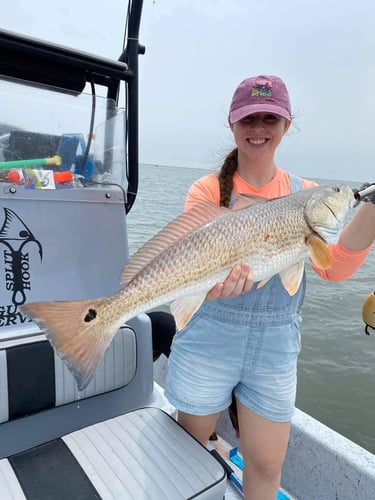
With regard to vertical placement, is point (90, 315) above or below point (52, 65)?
below

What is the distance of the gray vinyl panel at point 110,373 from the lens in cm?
210

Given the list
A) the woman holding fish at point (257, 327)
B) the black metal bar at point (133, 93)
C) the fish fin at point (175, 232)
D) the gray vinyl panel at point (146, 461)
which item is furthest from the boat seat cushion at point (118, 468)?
the black metal bar at point (133, 93)

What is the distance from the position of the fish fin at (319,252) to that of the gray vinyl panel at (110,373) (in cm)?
115

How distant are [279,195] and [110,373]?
1371mm

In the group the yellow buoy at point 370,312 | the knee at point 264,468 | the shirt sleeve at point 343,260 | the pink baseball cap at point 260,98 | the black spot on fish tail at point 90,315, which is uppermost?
the pink baseball cap at point 260,98

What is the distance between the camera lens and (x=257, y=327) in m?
1.80

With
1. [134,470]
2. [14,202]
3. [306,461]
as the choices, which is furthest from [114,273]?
[306,461]

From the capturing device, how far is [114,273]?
2455mm

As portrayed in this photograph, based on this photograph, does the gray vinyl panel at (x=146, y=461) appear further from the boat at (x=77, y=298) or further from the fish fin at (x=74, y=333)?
the fish fin at (x=74, y=333)

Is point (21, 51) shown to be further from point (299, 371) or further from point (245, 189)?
point (299, 371)

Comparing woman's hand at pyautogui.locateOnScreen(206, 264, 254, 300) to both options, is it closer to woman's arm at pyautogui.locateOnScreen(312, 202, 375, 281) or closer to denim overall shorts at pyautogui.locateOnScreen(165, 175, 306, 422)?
denim overall shorts at pyautogui.locateOnScreen(165, 175, 306, 422)

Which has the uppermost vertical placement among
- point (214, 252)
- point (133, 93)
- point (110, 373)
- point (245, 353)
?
point (133, 93)

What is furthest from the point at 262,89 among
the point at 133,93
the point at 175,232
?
the point at 133,93

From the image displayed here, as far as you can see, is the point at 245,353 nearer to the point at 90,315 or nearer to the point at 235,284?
the point at 235,284
